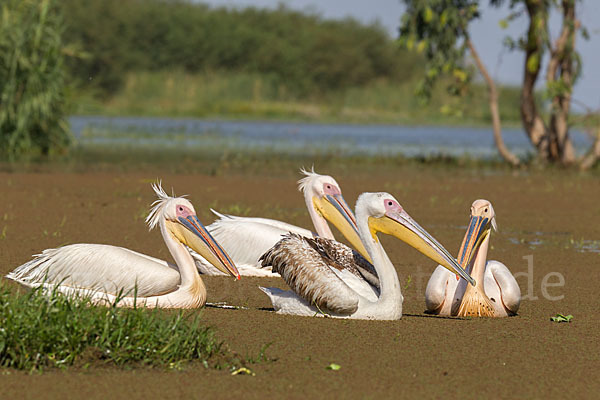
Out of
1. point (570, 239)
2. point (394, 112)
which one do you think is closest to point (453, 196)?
point (570, 239)

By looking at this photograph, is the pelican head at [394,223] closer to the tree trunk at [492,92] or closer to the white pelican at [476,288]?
the white pelican at [476,288]

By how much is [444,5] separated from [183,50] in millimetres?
41226

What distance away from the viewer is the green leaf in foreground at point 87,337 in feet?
15.0

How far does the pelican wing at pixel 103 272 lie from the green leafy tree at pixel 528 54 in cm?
1283

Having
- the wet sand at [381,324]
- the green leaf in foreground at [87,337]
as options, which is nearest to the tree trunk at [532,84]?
the wet sand at [381,324]

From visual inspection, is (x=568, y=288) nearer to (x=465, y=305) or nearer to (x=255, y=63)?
(x=465, y=305)

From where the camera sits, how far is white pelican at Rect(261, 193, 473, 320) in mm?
5797

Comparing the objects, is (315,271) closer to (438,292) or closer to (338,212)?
(438,292)

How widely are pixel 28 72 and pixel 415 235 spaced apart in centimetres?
1386

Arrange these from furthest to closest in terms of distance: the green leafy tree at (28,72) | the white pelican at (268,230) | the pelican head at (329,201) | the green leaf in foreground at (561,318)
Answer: the green leafy tree at (28,72) → the white pelican at (268,230) → the pelican head at (329,201) → the green leaf in foreground at (561,318)

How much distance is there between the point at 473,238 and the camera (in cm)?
629

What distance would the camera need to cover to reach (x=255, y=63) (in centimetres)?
5975

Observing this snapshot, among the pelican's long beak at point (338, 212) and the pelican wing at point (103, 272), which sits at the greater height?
the pelican's long beak at point (338, 212)

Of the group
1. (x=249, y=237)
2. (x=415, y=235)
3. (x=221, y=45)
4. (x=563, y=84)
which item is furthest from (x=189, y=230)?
(x=221, y=45)
